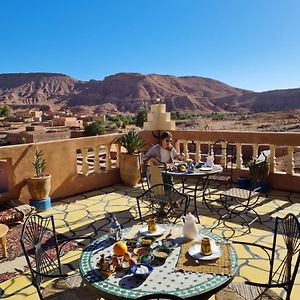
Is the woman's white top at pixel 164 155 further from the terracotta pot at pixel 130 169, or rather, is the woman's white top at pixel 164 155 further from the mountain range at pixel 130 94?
the mountain range at pixel 130 94

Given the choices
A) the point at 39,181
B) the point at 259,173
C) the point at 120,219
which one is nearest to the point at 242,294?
the point at 120,219

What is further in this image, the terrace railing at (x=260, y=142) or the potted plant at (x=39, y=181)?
the terrace railing at (x=260, y=142)

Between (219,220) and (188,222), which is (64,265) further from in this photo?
(219,220)

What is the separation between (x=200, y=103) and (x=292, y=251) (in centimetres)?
11399

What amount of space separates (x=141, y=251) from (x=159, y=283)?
15.9 inches

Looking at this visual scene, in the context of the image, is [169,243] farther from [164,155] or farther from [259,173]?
[259,173]

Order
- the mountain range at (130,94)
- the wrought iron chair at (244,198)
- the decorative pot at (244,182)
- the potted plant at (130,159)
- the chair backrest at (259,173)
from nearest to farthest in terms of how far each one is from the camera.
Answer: the wrought iron chair at (244,198), the chair backrest at (259,173), the decorative pot at (244,182), the potted plant at (130,159), the mountain range at (130,94)

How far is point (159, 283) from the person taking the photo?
1.84 meters

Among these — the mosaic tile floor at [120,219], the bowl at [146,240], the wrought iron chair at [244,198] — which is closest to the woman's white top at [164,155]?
the mosaic tile floor at [120,219]

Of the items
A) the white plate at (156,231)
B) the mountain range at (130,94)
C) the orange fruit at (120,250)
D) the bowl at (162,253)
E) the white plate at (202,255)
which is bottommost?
the bowl at (162,253)

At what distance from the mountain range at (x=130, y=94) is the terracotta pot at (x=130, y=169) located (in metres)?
81.6

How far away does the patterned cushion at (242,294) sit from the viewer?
2125 millimetres

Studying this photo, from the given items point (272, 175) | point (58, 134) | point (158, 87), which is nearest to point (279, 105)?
point (158, 87)

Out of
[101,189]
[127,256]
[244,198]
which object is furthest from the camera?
[101,189]
